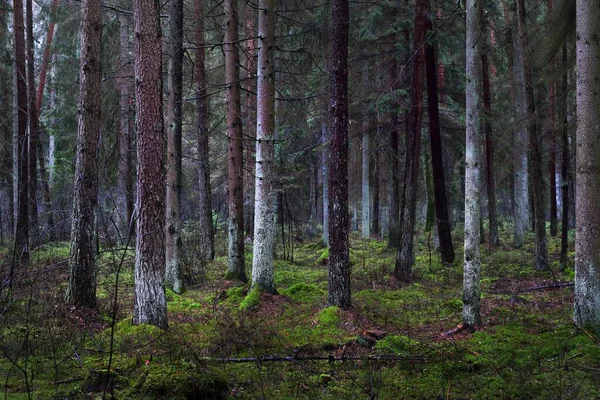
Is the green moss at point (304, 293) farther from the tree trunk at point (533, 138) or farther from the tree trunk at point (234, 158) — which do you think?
the tree trunk at point (533, 138)

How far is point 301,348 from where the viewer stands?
6.45 m

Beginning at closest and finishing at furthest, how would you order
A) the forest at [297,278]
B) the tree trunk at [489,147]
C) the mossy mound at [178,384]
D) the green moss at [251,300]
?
the mossy mound at [178,384] < the forest at [297,278] < the green moss at [251,300] < the tree trunk at [489,147]

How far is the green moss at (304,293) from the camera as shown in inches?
416

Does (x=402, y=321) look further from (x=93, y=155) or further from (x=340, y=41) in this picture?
(x=93, y=155)

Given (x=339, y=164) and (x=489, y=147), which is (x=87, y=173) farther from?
(x=489, y=147)

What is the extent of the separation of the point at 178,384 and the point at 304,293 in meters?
6.76

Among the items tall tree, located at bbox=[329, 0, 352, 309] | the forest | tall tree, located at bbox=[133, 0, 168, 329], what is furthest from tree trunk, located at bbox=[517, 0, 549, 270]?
tall tree, located at bbox=[133, 0, 168, 329]

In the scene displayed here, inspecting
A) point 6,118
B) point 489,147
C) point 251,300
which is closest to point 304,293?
point 251,300

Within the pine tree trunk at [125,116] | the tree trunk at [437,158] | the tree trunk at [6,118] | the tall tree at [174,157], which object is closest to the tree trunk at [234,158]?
the tall tree at [174,157]

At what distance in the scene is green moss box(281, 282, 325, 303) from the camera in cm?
1056

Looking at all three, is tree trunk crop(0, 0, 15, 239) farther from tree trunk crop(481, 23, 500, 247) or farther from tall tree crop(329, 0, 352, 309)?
tree trunk crop(481, 23, 500, 247)

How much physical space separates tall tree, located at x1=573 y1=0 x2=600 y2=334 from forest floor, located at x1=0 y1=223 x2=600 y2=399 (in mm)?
541

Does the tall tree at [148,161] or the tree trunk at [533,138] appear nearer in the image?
the tall tree at [148,161]

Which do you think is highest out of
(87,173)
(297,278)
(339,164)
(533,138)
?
(533,138)
